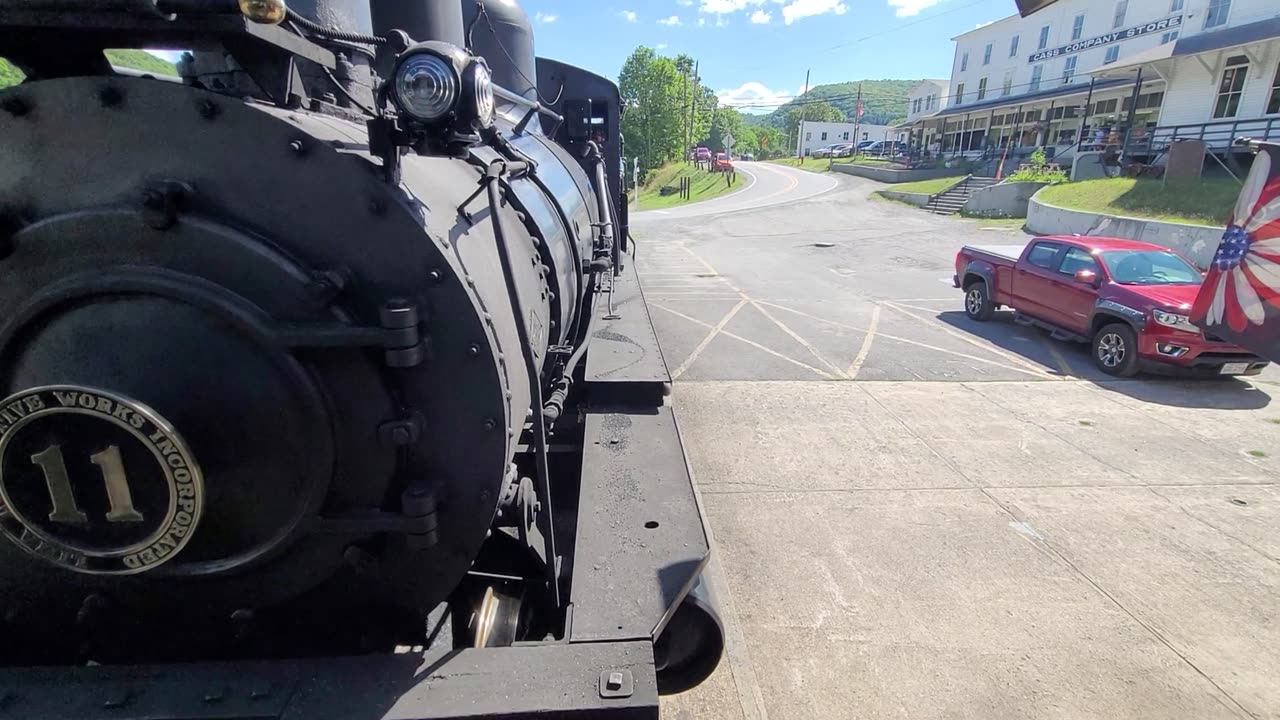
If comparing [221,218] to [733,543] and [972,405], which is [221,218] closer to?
[733,543]

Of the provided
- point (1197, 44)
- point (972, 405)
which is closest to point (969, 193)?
point (1197, 44)

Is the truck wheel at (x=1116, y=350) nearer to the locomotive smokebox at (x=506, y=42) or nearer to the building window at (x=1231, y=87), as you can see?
the locomotive smokebox at (x=506, y=42)

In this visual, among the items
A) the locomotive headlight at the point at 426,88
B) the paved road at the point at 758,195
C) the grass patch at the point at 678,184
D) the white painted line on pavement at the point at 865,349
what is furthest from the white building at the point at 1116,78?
the locomotive headlight at the point at 426,88

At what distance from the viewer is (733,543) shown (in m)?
4.84

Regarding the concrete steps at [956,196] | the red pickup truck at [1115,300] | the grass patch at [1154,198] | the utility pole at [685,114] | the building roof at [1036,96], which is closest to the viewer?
the red pickup truck at [1115,300]

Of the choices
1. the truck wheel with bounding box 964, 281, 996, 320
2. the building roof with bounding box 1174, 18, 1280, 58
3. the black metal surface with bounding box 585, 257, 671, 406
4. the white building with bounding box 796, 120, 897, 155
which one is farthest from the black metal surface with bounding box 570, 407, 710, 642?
the white building with bounding box 796, 120, 897, 155

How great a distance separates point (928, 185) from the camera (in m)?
35.2

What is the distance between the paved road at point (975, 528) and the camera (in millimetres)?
3582

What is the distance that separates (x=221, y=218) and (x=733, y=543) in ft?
13.1

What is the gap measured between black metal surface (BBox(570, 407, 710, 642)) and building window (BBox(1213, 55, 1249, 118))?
109 ft

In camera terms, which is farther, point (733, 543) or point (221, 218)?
point (733, 543)

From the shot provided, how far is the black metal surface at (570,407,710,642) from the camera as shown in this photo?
2.05m

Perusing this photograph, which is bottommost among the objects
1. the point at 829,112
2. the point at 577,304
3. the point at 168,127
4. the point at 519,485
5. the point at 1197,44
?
the point at 519,485

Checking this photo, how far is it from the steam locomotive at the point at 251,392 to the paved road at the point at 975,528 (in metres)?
2.05
